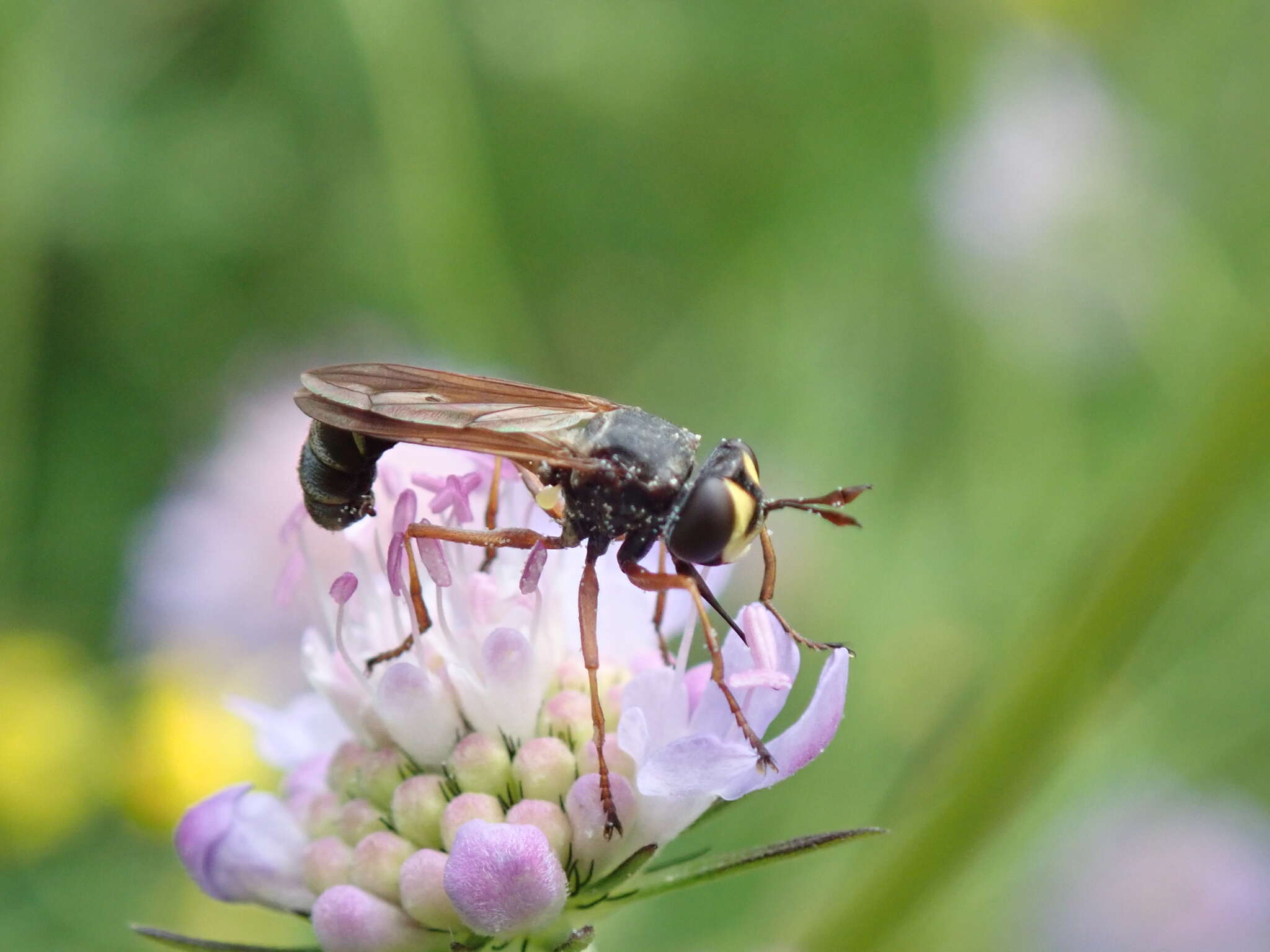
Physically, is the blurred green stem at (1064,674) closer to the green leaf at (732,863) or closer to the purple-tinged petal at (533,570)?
the green leaf at (732,863)

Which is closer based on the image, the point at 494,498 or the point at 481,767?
the point at 481,767

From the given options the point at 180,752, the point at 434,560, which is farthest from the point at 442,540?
the point at 180,752

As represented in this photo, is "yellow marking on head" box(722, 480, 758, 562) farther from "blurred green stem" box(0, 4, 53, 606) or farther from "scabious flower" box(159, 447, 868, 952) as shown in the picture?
"blurred green stem" box(0, 4, 53, 606)

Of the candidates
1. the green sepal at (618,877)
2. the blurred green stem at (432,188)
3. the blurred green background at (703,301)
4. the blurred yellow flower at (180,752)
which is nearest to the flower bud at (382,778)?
the green sepal at (618,877)

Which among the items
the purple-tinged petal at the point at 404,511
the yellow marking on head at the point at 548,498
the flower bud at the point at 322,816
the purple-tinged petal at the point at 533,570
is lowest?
the flower bud at the point at 322,816

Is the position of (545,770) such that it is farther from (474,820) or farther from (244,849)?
(244,849)

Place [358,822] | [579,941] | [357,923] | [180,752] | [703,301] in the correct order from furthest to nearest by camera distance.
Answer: [703,301] < [180,752] < [358,822] < [357,923] < [579,941]

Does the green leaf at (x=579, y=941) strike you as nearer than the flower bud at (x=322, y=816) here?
Yes

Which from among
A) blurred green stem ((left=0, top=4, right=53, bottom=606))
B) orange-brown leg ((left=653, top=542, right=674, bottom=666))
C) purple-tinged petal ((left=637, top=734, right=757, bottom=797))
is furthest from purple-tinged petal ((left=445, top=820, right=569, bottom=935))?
blurred green stem ((left=0, top=4, right=53, bottom=606))
